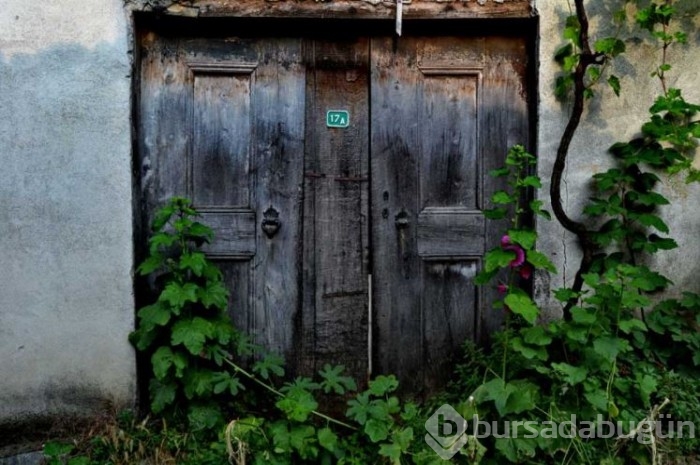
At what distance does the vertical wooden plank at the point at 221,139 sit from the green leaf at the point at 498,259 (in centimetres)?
129

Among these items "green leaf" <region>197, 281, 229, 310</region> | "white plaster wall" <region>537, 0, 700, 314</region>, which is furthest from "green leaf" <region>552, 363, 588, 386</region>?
"green leaf" <region>197, 281, 229, 310</region>

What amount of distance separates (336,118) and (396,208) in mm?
563

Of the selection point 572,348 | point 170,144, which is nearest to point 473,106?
point 572,348

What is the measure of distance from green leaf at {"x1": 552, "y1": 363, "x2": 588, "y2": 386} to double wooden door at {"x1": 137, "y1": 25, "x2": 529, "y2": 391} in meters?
0.74

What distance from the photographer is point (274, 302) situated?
3.54 meters

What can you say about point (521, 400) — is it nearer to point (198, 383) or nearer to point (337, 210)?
point (337, 210)

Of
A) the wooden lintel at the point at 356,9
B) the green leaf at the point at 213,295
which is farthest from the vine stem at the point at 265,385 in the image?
the wooden lintel at the point at 356,9

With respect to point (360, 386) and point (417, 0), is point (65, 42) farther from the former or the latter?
point (360, 386)

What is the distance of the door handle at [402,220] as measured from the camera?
3533 mm

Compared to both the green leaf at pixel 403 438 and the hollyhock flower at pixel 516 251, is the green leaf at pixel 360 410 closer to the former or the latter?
the green leaf at pixel 403 438

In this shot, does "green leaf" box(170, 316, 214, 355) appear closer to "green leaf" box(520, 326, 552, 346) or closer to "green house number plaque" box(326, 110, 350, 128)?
"green house number plaque" box(326, 110, 350, 128)

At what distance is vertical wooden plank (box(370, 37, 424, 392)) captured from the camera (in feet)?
11.6

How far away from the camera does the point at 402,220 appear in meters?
3.53

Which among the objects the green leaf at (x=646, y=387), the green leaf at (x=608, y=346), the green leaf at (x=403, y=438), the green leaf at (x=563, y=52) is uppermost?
the green leaf at (x=563, y=52)
